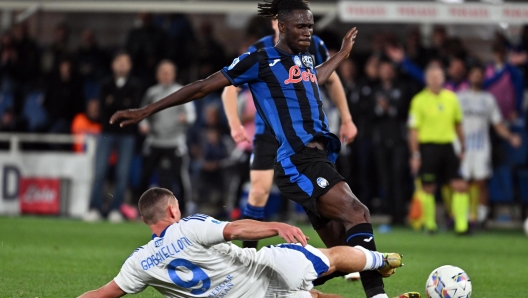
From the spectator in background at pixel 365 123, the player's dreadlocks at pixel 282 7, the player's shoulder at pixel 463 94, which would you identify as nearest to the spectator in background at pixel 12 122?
the spectator in background at pixel 365 123

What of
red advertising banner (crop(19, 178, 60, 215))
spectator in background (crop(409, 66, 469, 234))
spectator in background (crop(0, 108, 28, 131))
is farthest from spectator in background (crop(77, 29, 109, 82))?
spectator in background (crop(409, 66, 469, 234))

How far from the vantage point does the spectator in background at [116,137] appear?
46.1ft

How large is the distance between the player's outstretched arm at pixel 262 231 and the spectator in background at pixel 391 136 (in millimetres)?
9124

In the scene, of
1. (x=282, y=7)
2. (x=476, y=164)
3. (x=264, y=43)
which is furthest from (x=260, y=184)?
(x=476, y=164)

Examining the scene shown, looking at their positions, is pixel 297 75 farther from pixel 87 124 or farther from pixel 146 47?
pixel 146 47

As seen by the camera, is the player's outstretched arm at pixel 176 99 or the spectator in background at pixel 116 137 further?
the spectator in background at pixel 116 137

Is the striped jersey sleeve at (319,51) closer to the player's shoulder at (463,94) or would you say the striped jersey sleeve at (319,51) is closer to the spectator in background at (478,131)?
the spectator in background at (478,131)

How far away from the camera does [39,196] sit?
14969 mm

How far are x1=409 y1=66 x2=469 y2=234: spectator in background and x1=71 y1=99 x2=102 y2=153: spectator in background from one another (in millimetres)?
5140

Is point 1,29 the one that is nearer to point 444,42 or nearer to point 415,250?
point 444,42

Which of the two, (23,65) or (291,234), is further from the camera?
(23,65)

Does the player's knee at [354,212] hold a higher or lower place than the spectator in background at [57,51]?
lower

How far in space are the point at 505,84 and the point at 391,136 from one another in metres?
1.97

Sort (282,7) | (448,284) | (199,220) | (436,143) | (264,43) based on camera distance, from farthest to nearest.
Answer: (436,143), (264,43), (282,7), (448,284), (199,220)
